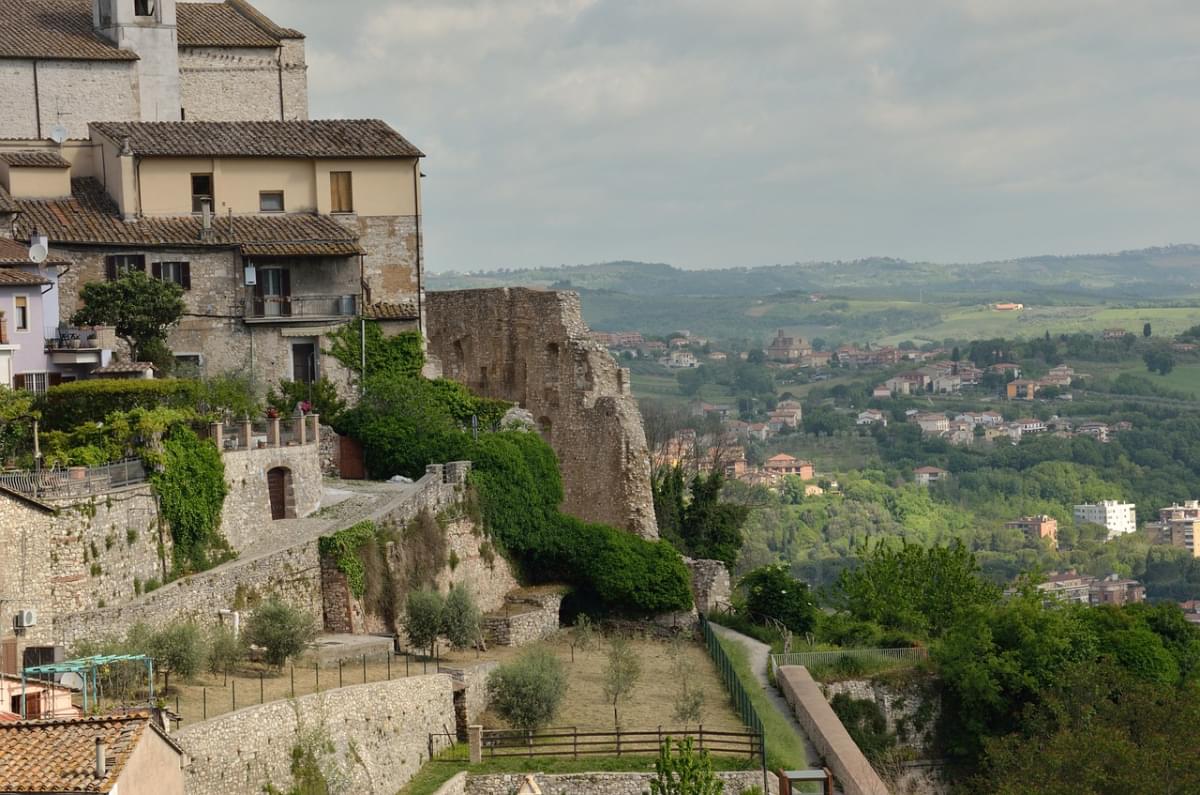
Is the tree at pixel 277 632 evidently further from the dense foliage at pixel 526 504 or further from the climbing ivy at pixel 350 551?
the dense foliage at pixel 526 504

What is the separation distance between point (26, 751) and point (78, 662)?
7.85m

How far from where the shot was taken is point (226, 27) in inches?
2398

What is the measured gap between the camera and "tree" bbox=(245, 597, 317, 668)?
38.1 meters

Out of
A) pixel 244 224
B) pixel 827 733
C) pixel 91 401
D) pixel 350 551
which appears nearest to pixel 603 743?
pixel 827 733

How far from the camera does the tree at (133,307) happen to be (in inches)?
1912

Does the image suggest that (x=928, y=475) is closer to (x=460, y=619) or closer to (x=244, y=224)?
(x=244, y=224)

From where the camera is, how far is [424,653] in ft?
142

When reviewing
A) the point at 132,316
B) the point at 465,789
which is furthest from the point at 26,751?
the point at 132,316

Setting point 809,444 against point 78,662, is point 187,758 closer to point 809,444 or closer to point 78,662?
point 78,662

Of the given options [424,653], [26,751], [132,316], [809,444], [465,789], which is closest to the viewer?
[26,751]

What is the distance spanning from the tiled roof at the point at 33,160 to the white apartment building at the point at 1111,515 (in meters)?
98.1

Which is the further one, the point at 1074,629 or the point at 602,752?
the point at 1074,629

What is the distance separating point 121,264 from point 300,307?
429 centimetres

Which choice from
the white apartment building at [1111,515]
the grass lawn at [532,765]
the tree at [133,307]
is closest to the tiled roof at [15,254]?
the tree at [133,307]
